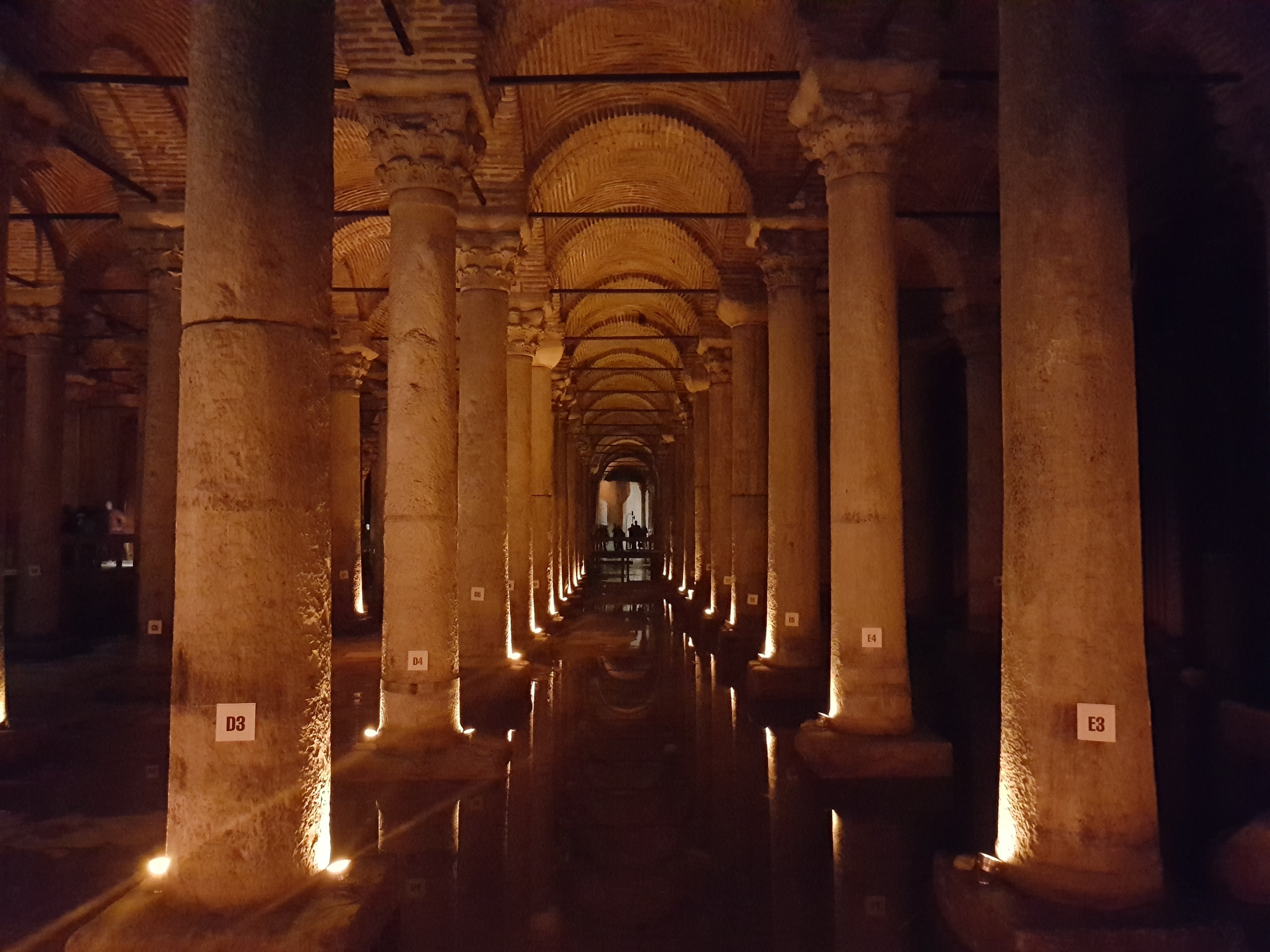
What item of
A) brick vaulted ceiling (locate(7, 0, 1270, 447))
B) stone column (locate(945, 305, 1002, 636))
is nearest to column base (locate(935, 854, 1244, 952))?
brick vaulted ceiling (locate(7, 0, 1270, 447))

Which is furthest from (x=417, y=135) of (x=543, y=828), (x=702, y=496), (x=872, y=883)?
(x=702, y=496)

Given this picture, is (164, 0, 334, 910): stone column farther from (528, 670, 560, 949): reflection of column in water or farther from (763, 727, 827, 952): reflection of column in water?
(763, 727, 827, 952): reflection of column in water

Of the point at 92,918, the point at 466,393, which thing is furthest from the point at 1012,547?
the point at 466,393

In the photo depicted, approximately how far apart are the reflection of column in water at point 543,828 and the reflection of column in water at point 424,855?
423mm

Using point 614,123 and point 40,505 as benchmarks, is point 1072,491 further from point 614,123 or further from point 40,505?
point 40,505

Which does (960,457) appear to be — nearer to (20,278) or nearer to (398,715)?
(398,715)

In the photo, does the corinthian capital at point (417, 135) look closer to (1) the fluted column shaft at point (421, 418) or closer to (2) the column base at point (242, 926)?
(1) the fluted column shaft at point (421, 418)

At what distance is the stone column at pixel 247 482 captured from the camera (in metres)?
3.77

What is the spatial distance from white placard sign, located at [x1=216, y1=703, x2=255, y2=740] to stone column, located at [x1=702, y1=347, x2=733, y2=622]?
43.1 feet

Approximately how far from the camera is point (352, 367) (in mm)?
18375

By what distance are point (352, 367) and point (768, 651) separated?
1121 centimetres

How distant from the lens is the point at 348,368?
18328 mm

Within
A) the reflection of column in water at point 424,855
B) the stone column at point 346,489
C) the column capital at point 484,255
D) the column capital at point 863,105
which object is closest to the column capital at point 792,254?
the column capital at point 484,255

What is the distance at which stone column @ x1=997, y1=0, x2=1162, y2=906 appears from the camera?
13.4ft
